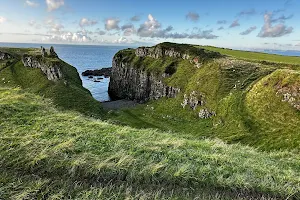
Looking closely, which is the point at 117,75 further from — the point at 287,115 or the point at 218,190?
the point at 218,190

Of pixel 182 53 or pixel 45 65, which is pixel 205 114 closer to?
pixel 182 53

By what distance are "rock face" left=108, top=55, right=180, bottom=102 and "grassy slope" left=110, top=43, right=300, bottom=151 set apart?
3.51 metres

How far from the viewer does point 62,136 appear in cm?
1538

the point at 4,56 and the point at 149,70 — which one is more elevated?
the point at 4,56

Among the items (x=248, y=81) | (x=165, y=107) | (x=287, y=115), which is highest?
(x=248, y=81)

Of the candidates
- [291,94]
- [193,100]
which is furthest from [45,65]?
[291,94]

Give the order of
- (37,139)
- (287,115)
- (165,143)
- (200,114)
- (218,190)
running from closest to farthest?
(218,190) → (37,139) → (165,143) → (287,115) → (200,114)

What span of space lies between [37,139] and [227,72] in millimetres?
68118

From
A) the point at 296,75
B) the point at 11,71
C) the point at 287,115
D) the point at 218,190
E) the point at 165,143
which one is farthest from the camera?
the point at 11,71

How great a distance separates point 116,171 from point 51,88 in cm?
6933

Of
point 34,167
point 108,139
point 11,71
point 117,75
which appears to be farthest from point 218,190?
point 117,75

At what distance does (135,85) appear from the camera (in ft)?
354

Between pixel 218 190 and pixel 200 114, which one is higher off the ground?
pixel 218 190

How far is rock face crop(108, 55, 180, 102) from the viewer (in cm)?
9189
